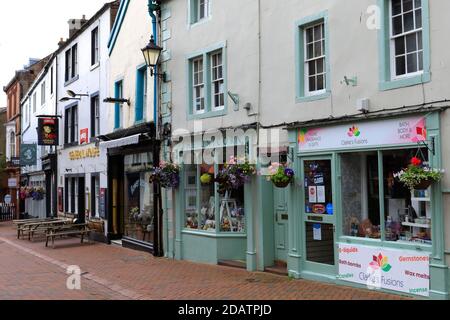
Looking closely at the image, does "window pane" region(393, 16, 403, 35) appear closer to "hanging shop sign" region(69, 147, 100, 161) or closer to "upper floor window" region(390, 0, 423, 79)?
"upper floor window" region(390, 0, 423, 79)

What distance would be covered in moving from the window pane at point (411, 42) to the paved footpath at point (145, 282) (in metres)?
3.93

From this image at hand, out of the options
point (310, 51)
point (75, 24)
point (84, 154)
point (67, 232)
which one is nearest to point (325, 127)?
point (310, 51)

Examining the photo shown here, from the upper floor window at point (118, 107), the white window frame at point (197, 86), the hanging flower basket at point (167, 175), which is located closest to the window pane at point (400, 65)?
the white window frame at point (197, 86)

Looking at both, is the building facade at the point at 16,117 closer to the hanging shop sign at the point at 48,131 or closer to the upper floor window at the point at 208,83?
the hanging shop sign at the point at 48,131

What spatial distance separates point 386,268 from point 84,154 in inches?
583

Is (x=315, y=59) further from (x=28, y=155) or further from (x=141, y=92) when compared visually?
(x=28, y=155)

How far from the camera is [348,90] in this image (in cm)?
905

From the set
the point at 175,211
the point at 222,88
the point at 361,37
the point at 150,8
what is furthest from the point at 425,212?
the point at 150,8

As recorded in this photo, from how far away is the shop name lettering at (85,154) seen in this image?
19.2 meters

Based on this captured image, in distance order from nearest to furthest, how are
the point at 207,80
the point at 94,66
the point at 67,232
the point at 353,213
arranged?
the point at 353,213 < the point at 207,80 < the point at 67,232 < the point at 94,66

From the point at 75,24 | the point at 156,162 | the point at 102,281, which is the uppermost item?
the point at 75,24

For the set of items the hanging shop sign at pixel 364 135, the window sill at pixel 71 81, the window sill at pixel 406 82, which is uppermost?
the window sill at pixel 71 81

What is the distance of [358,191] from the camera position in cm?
938

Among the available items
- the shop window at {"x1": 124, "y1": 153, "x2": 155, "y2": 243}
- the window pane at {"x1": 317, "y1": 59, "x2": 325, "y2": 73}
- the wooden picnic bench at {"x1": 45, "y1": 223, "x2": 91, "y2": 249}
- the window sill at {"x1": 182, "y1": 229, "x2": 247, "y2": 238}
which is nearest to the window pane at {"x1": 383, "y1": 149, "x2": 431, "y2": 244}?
the window pane at {"x1": 317, "y1": 59, "x2": 325, "y2": 73}
